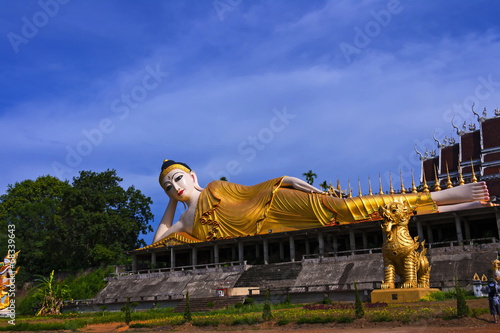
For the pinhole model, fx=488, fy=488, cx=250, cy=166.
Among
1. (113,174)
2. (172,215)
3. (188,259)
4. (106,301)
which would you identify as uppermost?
(113,174)

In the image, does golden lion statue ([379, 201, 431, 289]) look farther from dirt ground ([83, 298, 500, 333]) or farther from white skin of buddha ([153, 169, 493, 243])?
white skin of buddha ([153, 169, 493, 243])

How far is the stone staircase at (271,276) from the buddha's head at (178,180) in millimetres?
11712

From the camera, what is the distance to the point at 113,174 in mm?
49812

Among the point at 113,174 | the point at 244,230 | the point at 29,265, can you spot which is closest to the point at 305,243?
the point at 244,230

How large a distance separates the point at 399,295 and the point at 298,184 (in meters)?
20.7

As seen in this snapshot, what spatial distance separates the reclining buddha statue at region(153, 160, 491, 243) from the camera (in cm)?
3116

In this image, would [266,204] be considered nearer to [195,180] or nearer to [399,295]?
[195,180]

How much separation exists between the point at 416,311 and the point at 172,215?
32.2 m

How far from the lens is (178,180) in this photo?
41.6 meters

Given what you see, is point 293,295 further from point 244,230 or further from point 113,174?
point 113,174

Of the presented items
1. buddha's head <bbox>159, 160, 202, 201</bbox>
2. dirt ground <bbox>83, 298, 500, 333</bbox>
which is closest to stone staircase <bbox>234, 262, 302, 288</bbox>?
buddha's head <bbox>159, 160, 202, 201</bbox>

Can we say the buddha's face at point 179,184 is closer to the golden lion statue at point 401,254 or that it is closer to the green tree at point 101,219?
the green tree at point 101,219

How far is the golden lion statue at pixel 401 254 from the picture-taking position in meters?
17.0

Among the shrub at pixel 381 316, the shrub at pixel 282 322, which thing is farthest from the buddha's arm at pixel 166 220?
the shrub at pixel 381 316
